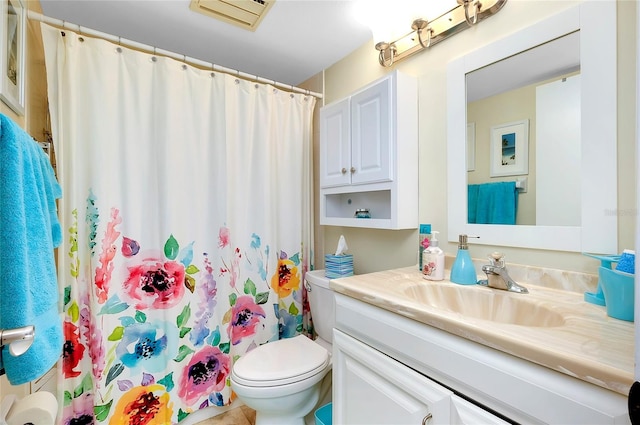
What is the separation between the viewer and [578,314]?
2.48 feet

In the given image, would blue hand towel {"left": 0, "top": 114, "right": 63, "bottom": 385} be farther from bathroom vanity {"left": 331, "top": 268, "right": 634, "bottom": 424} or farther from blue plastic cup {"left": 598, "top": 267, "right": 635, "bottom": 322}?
blue plastic cup {"left": 598, "top": 267, "right": 635, "bottom": 322}

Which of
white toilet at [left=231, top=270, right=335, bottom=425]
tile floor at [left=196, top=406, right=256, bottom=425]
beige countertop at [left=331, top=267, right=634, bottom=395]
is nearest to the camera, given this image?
beige countertop at [left=331, top=267, right=634, bottom=395]

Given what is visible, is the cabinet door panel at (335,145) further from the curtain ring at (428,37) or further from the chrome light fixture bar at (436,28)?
the curtain ring at (428,37)

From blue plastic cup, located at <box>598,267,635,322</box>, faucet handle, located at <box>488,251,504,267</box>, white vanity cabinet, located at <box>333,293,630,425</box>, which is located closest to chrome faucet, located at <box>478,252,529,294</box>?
faucet handle, located at <box>488,251,504,267</box>

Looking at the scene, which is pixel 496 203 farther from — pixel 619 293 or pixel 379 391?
pixel 379 391

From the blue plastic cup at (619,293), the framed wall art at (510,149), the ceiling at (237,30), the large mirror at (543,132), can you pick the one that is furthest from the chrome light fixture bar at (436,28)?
the blue plastic cup at (619,293)

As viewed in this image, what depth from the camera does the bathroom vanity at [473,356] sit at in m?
0.53

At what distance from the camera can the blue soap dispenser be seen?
3.54ft

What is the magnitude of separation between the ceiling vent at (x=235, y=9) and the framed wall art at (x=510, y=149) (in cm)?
120

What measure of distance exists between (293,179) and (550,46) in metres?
1.41

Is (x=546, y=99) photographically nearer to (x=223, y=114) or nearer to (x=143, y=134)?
(x=223, y=114)

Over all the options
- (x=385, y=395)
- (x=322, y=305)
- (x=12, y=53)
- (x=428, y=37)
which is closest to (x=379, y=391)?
(x=385, y=395)

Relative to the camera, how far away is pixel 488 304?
99cm

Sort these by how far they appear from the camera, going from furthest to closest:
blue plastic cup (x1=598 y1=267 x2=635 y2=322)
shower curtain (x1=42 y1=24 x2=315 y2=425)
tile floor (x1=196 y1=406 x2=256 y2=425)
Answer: tile floor (x1=196 y1=406 x2=256 y2=425) → shower curtain (x1=42 y1=24 x2=315 y2=425) → blue plastic cup (x1=598 y1=267 x2=635 y2=322)
